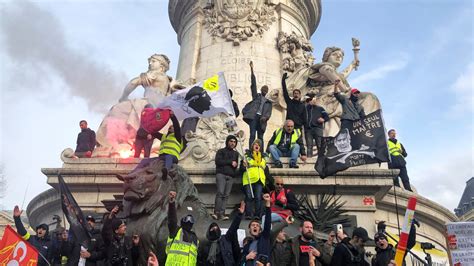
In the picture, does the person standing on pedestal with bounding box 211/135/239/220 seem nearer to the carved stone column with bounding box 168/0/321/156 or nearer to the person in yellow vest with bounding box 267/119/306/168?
the person in yellow vest with bounding box 267/119/306/168

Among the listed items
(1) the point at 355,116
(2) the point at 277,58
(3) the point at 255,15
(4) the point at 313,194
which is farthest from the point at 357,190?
(3) the point at 255,15

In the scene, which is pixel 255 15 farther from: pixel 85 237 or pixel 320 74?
pixel 85 237

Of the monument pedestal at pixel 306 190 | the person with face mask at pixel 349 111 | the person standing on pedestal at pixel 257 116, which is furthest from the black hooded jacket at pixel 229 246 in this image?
the person standing on pedestal at pixel 257 116

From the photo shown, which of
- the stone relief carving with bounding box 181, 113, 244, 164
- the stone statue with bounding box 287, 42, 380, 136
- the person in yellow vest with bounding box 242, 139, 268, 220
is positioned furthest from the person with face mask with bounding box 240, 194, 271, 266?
the stone statue with bounding box 287, 42, 380, 136

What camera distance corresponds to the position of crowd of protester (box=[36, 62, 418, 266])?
21.7 feet

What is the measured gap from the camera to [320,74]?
1622cm

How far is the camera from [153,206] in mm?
8156

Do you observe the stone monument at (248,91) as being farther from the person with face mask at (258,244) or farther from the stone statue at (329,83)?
the person with face mask at (258,244)

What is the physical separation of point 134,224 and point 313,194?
14.7 feet

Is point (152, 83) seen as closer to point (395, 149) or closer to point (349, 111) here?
point (349, 111)

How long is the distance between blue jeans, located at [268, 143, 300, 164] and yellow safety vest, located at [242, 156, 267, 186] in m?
1.50

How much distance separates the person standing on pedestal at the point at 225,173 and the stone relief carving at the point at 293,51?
7.36 metres

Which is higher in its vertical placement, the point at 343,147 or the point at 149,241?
the point at 343,147

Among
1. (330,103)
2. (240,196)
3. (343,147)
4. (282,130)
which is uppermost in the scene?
(330,103)
